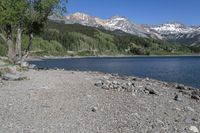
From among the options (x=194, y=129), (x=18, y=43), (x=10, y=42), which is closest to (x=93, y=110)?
(x=194, y=129)

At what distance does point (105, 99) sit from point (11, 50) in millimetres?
31998

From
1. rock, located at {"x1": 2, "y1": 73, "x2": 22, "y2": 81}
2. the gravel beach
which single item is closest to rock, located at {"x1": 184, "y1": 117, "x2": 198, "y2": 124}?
the gravel beach

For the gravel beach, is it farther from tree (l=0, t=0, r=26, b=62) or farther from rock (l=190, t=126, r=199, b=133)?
tree (l=0, t=0, r=26, b=62)

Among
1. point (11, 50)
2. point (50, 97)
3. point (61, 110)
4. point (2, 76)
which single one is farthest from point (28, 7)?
point (61, 110)

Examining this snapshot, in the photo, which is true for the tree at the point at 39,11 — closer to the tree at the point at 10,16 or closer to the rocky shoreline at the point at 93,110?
the tree at the point at 10,16

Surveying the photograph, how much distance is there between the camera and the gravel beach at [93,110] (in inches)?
674

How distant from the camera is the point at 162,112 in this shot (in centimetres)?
2097

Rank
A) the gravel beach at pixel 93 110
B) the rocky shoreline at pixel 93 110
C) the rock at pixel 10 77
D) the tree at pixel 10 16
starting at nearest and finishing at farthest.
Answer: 1. the gravel beach at pixel 93 110
2. the rocky shoreline at pixel 93 110
3. the rock at pixel 10 77
4. the tree at pixel 10 16

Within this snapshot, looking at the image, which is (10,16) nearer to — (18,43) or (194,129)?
(18,43)

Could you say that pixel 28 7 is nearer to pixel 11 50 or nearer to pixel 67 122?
pixel 11 50

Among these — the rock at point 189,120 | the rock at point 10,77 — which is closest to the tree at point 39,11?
the rock at point 10,77

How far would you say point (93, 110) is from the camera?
67.0 feet

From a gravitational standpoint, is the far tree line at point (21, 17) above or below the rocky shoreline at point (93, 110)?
above

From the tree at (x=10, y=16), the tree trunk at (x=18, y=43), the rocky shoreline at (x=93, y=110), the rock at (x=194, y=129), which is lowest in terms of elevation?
the rock at (x=194, y=129)
